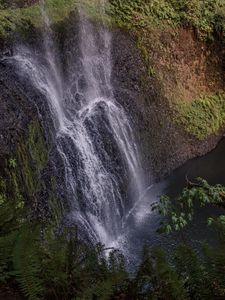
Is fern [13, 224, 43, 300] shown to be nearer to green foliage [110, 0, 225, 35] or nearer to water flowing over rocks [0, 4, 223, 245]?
water flowing over rocks [0, 4, 223, 245]

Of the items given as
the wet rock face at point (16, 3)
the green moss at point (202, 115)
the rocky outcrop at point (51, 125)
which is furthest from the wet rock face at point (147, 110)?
the wet rock face at point (16, 3)

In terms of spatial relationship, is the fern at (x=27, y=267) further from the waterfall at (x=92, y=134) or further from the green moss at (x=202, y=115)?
the green moss at (x=202, y=115)

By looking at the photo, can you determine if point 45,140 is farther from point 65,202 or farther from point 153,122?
point 153,122

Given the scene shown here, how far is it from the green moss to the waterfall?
259 cm

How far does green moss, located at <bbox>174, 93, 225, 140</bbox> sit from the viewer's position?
1517cm

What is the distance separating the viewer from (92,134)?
11.8m

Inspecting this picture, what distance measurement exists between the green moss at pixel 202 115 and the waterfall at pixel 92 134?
2.59 metres

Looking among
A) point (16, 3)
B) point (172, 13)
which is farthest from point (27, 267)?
point (172, 13)

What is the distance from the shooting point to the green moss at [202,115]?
1517cm

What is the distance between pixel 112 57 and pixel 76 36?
4.50 feet

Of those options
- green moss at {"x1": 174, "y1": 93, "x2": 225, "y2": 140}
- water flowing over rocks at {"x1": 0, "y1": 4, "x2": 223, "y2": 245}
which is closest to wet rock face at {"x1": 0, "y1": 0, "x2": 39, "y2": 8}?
water flowing over rocks at {"x1": 0, "y1": 4, "x2": 223, "y2": 245}

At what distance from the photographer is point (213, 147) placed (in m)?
15.7

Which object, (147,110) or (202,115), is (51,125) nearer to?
(147,110)

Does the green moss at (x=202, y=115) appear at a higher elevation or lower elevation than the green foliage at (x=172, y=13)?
lower
